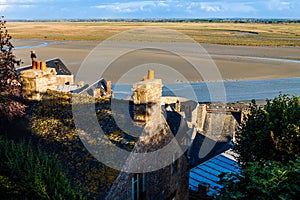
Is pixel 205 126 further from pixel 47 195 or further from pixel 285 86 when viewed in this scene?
pixel 285 86

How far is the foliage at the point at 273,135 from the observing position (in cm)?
1361

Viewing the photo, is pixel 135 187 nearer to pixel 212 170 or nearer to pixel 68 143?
pixel 68 143

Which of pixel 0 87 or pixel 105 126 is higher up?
pixel 0 87

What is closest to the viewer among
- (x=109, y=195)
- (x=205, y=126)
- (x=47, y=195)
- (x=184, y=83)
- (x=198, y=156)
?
(x=47, y=195)

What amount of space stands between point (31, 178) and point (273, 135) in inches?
399

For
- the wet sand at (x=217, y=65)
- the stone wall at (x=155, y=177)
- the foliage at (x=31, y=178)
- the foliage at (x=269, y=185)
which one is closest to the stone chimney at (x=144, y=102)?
the stone wall at (x=155, y=177)

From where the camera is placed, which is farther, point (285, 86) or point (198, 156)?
point (285, 86)

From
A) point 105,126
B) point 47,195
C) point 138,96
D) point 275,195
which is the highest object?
point 138,96

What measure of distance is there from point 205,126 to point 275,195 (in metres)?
15.9

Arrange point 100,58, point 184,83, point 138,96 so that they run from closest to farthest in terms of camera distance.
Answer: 1. point 138,96
2. point 184,83
3. point 100,58

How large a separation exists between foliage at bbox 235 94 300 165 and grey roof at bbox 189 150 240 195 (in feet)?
3.96

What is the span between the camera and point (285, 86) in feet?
157

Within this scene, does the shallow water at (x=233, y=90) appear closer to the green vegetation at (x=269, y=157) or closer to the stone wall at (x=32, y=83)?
the green vegetation at (x=269, y=157)

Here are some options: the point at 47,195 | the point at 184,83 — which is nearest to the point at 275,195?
the point at 47,195
